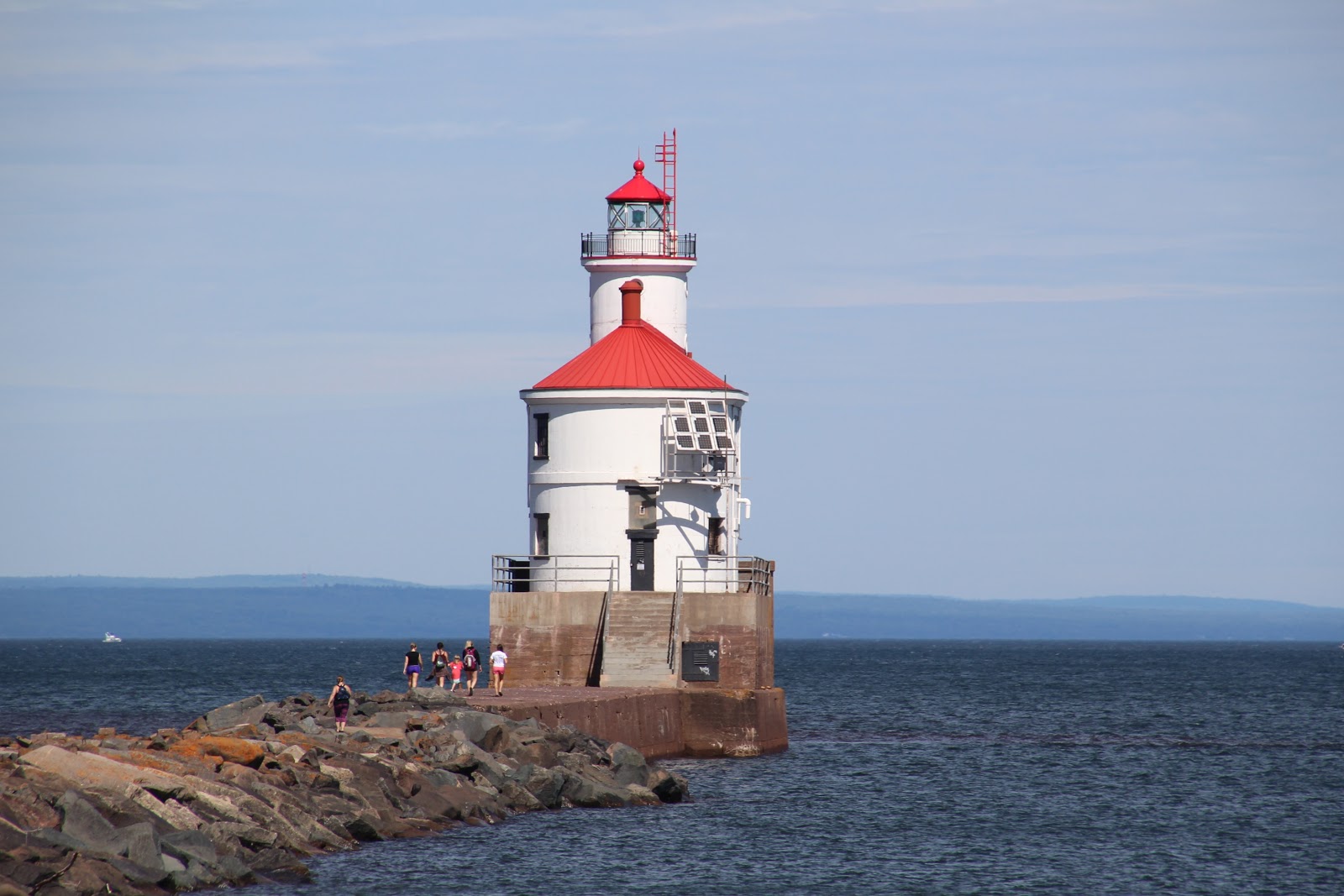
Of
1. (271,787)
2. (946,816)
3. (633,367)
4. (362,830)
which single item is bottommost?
(946,816)

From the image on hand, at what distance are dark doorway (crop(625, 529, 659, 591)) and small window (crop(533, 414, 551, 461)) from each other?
251 cm

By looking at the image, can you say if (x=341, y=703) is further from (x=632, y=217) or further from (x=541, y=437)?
(x=632, y=217)

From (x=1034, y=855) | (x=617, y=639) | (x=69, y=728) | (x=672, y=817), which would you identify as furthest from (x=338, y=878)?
(x=69, y=728)

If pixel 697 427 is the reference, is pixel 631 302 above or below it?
above

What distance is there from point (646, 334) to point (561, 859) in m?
18.2

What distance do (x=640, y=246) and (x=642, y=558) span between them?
8.36 metres

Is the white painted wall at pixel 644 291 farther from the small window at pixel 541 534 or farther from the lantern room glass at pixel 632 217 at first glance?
the small window at pixel 541 534

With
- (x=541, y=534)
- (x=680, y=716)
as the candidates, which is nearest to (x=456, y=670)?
(x=541, y=534)

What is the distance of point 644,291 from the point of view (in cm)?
4369

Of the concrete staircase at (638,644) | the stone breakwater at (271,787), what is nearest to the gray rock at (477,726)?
the stone breakwater at (271,787)

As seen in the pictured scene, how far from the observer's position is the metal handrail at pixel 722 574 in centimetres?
3916

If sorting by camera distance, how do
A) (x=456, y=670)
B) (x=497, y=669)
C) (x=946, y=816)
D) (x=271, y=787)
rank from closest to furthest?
(x=271, y=787) → (x=946, y=816) → (x=497, y=669) → (x=456, y=670)

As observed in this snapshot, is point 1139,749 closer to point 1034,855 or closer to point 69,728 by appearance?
point 1034,855

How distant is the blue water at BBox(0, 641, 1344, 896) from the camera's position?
25.2 meters
